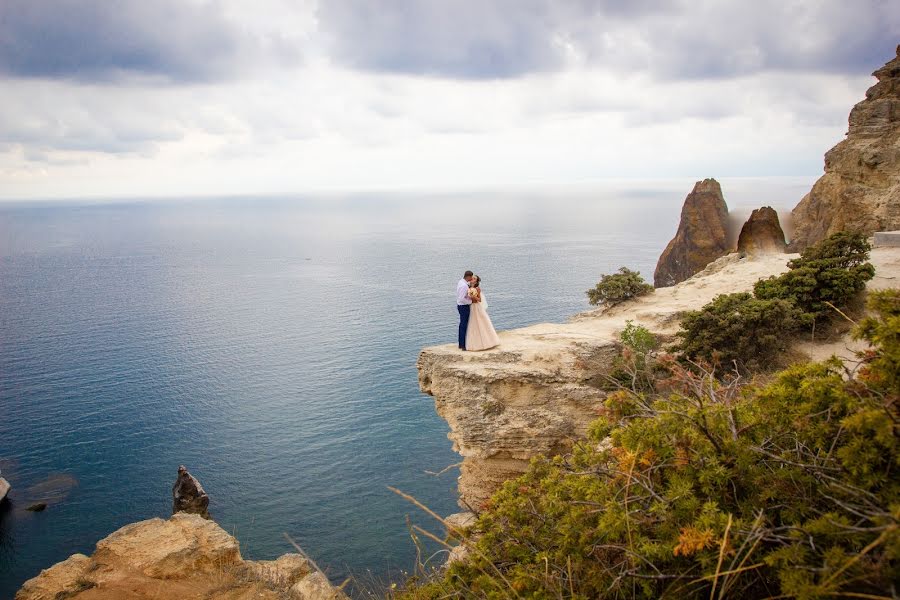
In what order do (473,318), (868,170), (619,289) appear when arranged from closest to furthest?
Result: (473,318) → (619,289) → (868,170)

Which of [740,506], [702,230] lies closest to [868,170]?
[702,230]

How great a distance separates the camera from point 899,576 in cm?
377

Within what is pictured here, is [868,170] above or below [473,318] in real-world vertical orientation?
above

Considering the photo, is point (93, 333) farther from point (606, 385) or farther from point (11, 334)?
point (606, 385)

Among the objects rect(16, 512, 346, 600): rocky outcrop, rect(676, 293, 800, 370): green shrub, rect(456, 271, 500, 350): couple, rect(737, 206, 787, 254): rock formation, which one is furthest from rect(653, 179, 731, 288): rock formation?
rect(16, 512, 346, 600): rocky outcrop

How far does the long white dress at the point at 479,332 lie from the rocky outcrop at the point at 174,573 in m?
8.86

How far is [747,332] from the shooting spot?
19.2 m

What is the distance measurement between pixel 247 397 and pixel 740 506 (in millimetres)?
46508

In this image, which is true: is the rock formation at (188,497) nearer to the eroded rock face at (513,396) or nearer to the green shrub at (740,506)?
the eroded rock face at (513,396)

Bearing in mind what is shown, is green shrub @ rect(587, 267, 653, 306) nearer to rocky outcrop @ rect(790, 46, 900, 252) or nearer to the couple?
the couple

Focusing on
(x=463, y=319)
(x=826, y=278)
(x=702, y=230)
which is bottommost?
(x=463, y=319)

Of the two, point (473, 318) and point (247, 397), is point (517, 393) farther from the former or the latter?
point (247, 397)

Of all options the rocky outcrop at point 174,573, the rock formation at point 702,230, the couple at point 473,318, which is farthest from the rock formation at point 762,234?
the rocky outcrop at point 174,573

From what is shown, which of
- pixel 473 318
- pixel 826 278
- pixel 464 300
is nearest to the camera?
pixel 464 300
